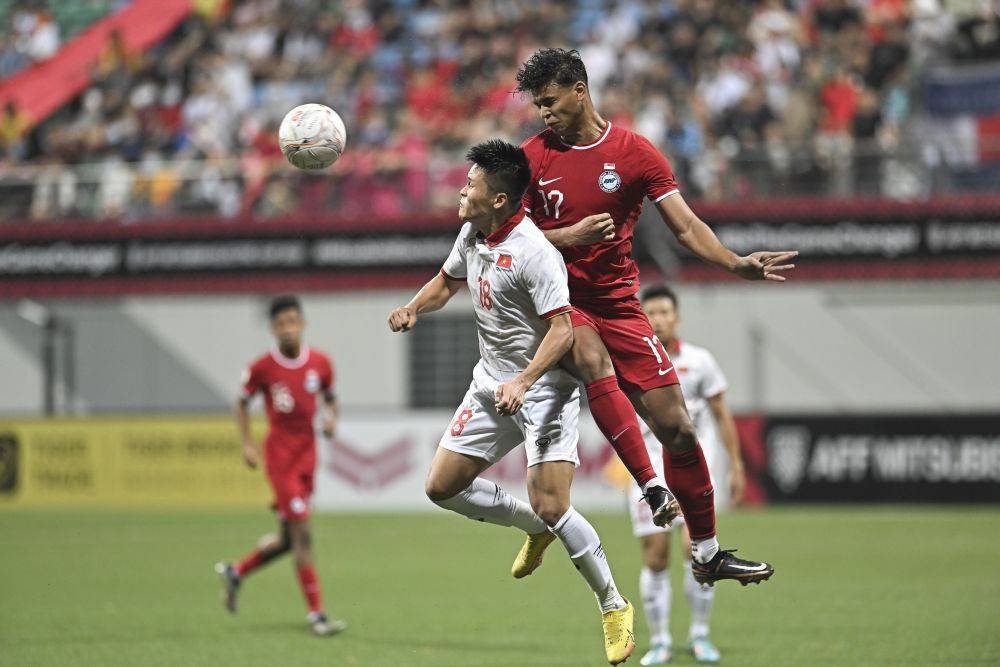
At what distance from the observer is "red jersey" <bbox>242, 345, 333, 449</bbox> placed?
11461mm

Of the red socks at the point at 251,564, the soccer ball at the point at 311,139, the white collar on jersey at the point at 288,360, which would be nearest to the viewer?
the soccer ball at the point at 311,139

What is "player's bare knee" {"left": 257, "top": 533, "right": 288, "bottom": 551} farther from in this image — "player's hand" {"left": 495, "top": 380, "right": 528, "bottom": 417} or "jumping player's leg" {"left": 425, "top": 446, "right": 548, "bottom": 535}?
"player's hand" {"left": 495, "top": 380, "right": 528, "bottom": 417}

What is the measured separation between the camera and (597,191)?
7.56 meters

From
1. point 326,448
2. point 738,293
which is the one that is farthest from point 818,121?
point 326,448

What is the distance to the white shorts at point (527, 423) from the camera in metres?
7.74

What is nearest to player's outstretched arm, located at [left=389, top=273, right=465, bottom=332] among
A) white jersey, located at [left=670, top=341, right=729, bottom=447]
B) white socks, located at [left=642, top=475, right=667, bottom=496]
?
white socks, located at [left=642, top=475, right=667, bottom=496]

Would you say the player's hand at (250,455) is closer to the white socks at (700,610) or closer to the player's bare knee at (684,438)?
the white socks at (700,610)

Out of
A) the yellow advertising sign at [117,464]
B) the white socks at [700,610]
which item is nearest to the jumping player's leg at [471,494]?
the white socks at [700,610]

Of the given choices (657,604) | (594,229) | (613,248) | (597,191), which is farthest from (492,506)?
(657,604)

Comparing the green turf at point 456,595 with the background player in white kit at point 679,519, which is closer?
the background player in white kit at point 679,519

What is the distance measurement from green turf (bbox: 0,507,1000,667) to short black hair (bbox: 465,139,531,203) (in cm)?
327

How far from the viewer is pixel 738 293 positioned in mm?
21797

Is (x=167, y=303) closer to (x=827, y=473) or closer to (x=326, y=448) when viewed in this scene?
(x=326, y=448)

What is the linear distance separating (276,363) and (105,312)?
12.5 metres
